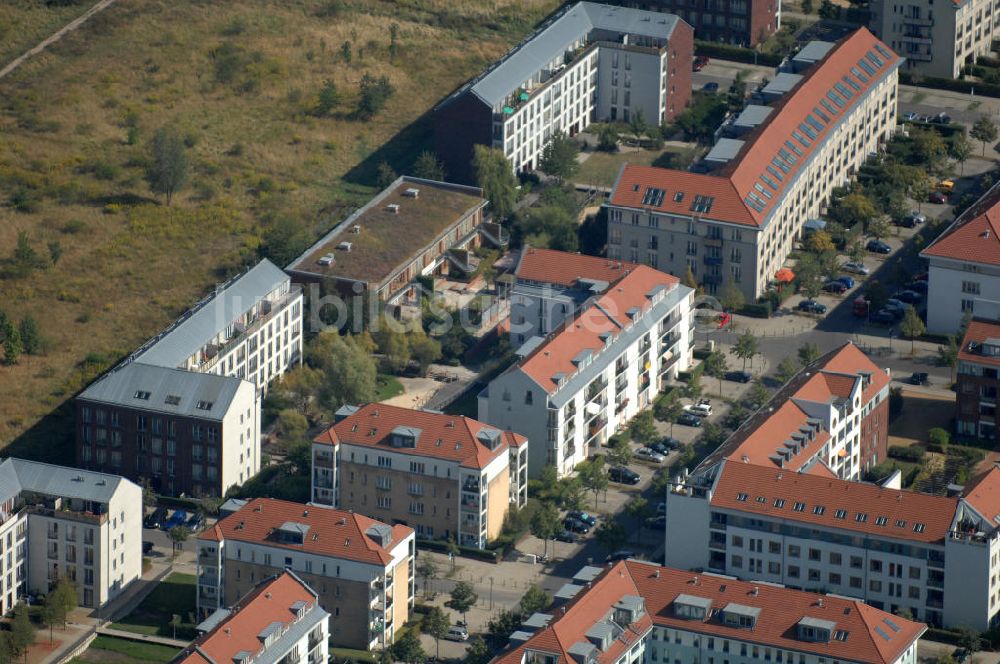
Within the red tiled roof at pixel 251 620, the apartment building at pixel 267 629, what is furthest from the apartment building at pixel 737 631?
the red tiled roof at pixel 251 620

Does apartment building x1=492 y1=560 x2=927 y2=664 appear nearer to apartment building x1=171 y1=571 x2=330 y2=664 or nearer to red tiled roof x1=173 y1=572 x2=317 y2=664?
apartment building x1=171 y1=571 x2=330 y2=664

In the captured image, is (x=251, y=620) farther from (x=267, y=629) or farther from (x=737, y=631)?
(x=737, y=631)

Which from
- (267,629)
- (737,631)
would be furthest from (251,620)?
(737,631)

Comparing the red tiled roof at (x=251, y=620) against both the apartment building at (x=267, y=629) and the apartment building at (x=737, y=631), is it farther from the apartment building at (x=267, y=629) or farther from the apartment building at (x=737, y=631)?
the apartment building at (x=737, y=631)

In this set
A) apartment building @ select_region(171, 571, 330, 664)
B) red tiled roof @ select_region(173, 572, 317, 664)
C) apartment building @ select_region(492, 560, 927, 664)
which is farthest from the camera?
apartment building @ select_region(492, 560, 927, 664)

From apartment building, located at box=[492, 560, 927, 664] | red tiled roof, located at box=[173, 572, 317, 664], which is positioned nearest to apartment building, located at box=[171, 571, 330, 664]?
red tiled roof, located at box=[173, 572, 317, 664]

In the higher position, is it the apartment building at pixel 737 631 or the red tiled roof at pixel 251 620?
the red tiled roof at pixel 251 620

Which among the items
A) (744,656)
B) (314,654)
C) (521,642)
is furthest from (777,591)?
(314,654)
